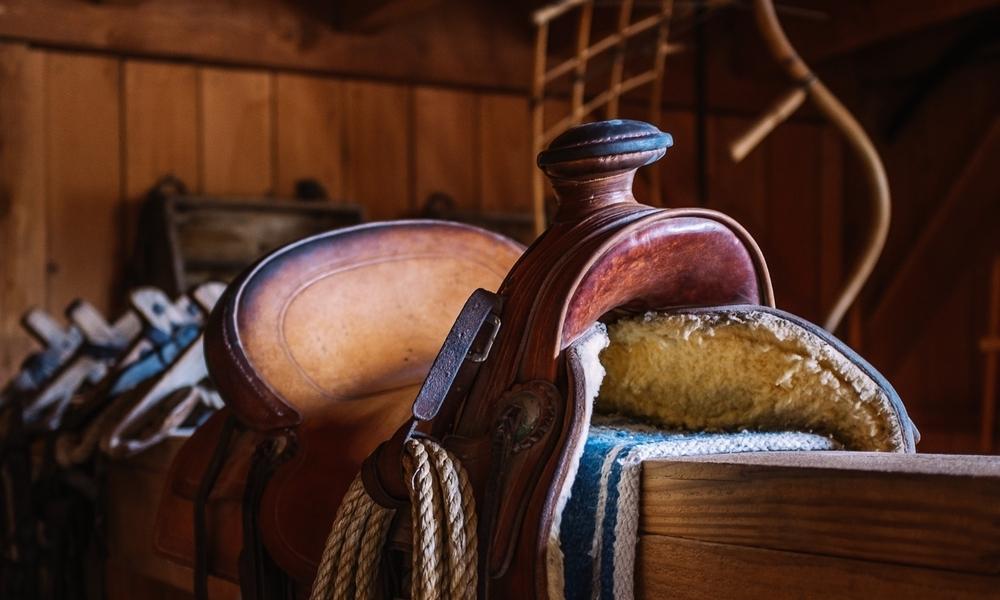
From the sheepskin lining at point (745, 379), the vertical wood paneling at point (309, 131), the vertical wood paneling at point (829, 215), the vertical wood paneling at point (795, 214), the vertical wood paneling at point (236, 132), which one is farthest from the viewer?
the vertical wood paneling at point (829, 215)

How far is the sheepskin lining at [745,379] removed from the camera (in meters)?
0.79

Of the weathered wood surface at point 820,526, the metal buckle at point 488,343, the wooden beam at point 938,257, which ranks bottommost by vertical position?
the wooden beam at point 938,257

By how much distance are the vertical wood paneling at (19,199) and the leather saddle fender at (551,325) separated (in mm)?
2861

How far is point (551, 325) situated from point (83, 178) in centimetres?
307

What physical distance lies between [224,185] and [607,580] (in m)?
3.25

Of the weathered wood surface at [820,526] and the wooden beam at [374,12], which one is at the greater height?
the wooden beam at [374,12]

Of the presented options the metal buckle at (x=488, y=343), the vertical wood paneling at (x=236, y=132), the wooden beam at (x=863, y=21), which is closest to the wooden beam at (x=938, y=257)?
the wooden beam at (x=863, y=21)

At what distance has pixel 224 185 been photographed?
12.1ft

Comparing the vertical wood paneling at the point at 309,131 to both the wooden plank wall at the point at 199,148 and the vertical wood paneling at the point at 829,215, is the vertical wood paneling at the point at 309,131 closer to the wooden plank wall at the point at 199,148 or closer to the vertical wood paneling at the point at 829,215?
the wooden plank wall at the point at 199,148

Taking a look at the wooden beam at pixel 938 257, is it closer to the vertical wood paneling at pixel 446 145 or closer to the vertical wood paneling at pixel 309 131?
the vertical wood paneling at pixel 446 145

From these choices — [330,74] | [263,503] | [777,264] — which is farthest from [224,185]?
[263,503]

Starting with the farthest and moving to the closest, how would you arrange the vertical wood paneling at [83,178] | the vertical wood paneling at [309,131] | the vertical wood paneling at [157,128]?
1. the vertical wood paneling at [309,131]
2. the vertical wood paneling at [157,128]
3. the vertical wood paneling at [83,178]

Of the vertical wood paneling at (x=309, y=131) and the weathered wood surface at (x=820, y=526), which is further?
the vertical wood paneling at (x=309, y=131)

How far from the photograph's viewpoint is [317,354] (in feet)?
3.74
